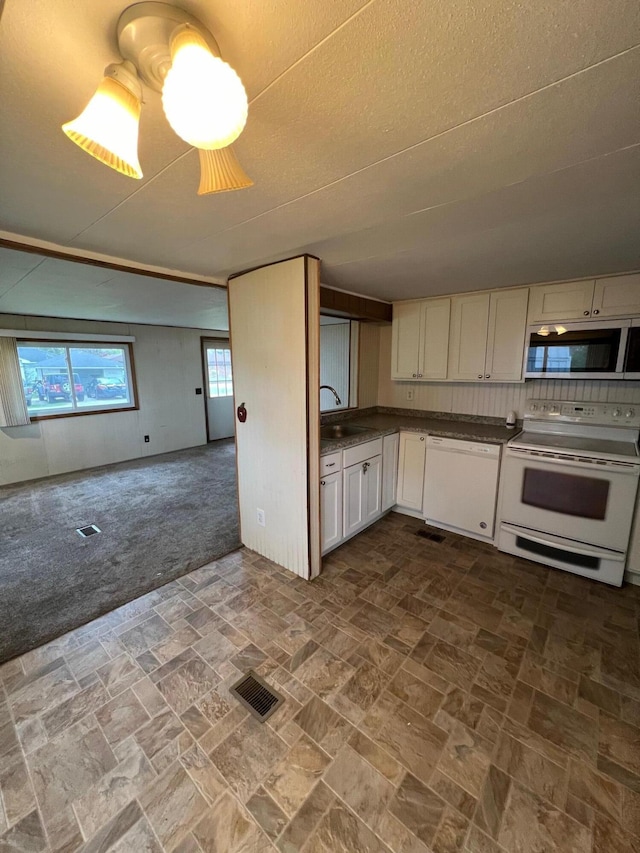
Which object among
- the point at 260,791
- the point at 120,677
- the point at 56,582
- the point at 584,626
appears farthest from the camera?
the point at 56,582

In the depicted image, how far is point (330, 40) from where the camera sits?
0.73 metres

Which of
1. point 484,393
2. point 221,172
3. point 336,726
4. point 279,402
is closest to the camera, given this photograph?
point 221,172

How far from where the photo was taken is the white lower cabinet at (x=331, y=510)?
8.54ft

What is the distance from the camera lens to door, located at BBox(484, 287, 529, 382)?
290 cm

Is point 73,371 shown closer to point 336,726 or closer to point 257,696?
point 257,696

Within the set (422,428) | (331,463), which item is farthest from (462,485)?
(331,463)

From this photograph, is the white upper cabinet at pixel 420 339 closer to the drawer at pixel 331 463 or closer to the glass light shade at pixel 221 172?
the drawer at pixel 331 463

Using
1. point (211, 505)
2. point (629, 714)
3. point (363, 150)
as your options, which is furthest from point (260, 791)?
point (211, 505)

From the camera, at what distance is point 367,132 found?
1.01m

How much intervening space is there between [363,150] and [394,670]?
2257 mm

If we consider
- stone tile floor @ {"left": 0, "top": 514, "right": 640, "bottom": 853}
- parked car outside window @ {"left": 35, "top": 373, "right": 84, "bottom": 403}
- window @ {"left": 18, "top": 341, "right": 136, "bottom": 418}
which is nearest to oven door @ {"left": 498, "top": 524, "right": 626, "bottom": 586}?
stone tile floor @ {"left": 0, "top": 514, "right": 640, "bottom": 853}

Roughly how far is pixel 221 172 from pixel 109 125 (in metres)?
0.25

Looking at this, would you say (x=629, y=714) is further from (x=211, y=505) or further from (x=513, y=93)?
(x=211, y=505)

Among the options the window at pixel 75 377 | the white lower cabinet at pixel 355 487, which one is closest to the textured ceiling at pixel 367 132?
the white lower cabinet at pixel 355 487
